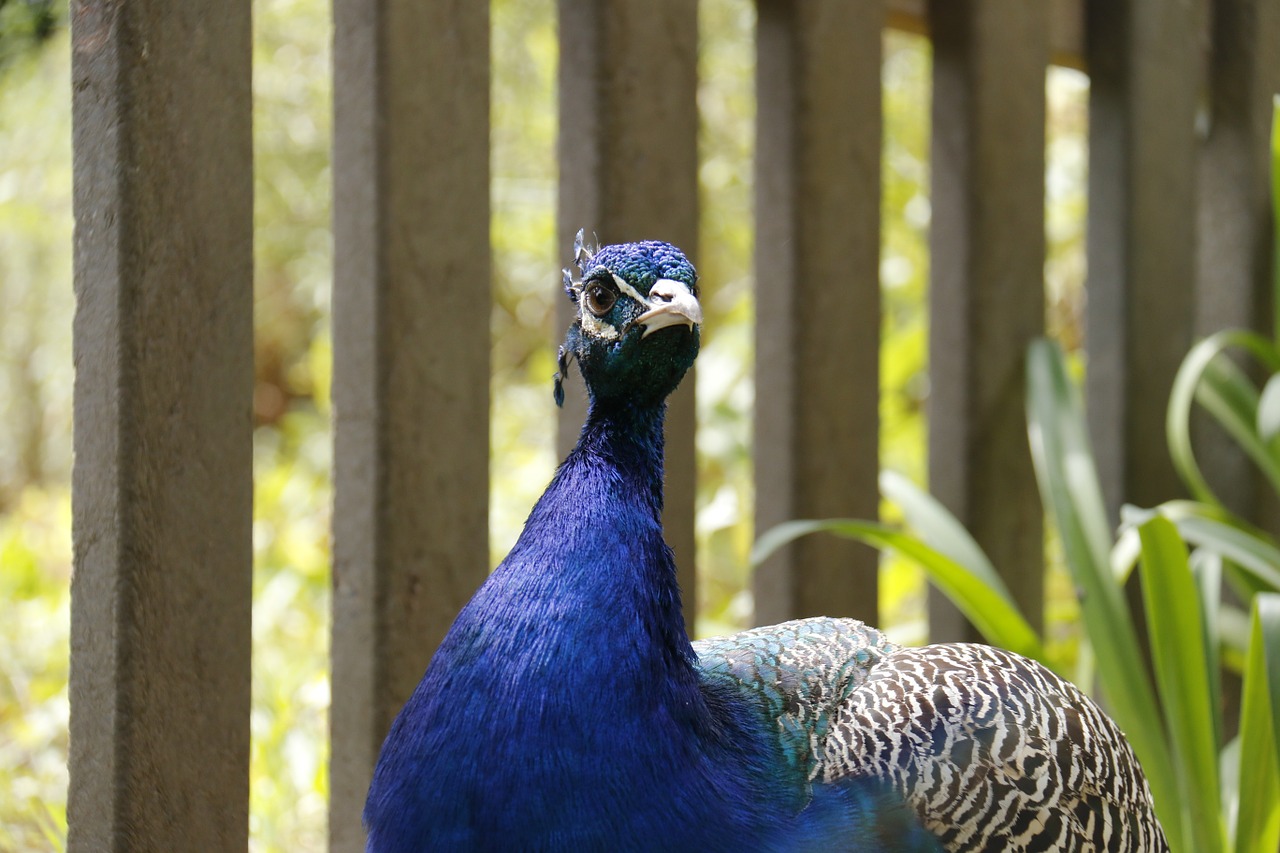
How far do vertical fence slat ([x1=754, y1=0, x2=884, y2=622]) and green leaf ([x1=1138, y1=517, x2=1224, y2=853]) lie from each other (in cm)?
48

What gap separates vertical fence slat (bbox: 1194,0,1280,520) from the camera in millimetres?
2633

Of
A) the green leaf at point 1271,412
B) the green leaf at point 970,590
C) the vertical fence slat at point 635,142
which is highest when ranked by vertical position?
the vertical fence slat at point 635,142

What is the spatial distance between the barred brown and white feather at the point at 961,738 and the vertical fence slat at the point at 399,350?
381mm

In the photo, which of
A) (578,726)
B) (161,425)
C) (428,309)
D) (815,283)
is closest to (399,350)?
(428,309)

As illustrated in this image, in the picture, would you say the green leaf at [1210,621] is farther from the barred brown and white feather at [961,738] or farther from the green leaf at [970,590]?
the barred brown and white feather at [961,738]

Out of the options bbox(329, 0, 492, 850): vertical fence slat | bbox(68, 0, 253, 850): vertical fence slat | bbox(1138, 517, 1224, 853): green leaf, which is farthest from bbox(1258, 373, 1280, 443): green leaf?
bbox(68, 0, 253, 850): vertical fence slat

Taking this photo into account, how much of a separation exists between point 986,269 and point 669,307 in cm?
118

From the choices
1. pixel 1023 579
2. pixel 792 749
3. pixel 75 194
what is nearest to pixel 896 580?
pixel 1023 579

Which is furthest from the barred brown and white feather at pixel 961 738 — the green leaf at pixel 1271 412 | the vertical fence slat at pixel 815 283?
the green leaf at pixel 1271 412

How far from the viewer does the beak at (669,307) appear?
1217 mm

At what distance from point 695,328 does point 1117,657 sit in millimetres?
995

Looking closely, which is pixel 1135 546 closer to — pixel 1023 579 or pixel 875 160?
pixel 1023 579

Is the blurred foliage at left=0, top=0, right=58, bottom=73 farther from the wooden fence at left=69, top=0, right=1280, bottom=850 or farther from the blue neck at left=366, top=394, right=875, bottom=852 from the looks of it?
the blue neck at left=366, top=394, right=875, bottom=852

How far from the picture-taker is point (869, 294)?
2049 mm
